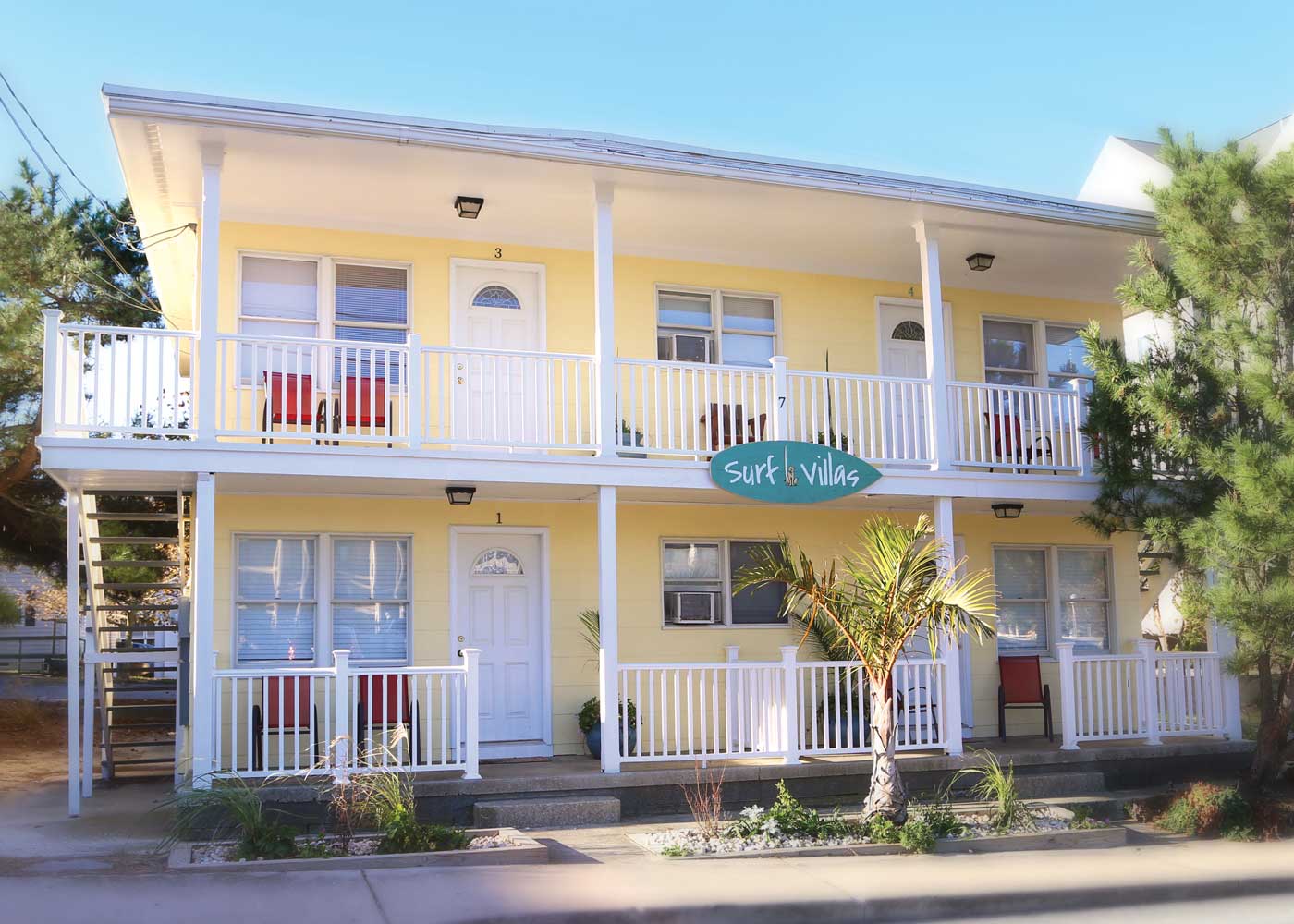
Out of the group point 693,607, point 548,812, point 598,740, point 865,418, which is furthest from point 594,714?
point 865,418

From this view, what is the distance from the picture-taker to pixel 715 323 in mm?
13883

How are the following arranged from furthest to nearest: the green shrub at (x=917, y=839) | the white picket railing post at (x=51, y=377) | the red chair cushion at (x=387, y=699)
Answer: the red chair cushion at (x=387, y=699) → the white picket railing post at (x=51, y=377) → the green shrub at (x=917, y=839)

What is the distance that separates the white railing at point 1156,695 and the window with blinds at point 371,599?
22.4 ft

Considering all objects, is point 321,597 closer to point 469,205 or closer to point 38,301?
point 469,205

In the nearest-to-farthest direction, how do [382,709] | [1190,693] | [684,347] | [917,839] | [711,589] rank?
[917,839] < [382,709] < [1190,693] < [711,589] < [684,347]

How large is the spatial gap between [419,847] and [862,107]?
44.5ft

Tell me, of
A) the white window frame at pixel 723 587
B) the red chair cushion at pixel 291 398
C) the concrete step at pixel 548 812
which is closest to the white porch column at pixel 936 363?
the white window frame at pixel 723 587

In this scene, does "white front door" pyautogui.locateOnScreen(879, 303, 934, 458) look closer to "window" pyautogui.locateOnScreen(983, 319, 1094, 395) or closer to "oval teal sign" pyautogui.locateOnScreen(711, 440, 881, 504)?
"window" pyautogui.locateOnScreen(983, 319, 1094, 395)

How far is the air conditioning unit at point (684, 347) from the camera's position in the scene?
13695 millimetres

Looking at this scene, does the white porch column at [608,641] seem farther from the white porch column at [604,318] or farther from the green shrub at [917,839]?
the green shrub at [917,839]

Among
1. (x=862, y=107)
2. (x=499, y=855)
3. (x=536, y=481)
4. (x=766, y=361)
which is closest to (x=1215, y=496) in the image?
(x=766, y=361)

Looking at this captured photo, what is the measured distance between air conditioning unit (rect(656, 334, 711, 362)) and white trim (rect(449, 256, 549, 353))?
1373mm

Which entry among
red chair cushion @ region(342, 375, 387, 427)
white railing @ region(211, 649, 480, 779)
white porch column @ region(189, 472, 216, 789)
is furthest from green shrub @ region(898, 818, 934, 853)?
red chair cushion @ region(342, 375, 387, 427)

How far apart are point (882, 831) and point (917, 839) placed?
33 centimetres
